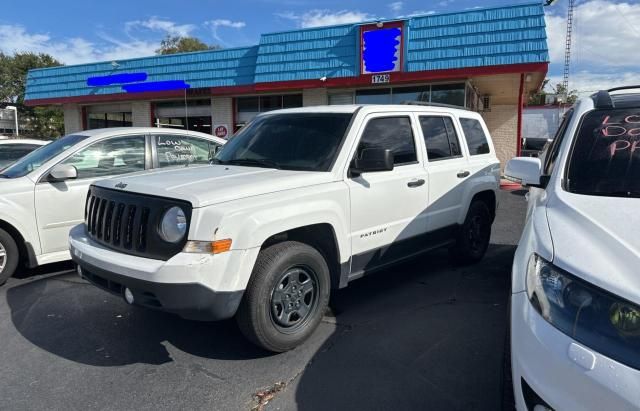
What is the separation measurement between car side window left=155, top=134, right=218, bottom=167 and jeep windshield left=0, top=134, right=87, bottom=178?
940 millimetres

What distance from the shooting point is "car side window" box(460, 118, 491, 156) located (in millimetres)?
5699

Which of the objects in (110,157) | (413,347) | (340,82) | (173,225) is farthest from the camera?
(340,82)

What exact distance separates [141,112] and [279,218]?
19691mm

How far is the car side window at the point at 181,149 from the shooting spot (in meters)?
6.18

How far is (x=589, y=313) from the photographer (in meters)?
1.83

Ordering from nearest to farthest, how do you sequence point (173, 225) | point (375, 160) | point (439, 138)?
1. point (173, 225)
2. point (375, 160)
3. point (439, 138)

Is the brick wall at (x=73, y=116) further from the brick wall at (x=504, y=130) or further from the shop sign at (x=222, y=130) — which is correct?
the brick wall at (x=504, y=130)

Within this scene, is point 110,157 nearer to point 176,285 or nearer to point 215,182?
point 215,182

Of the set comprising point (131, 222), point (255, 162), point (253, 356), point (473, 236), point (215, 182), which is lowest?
point (253, 356)

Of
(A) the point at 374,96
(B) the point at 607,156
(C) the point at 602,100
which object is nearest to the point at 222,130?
(A) the point at 374,96

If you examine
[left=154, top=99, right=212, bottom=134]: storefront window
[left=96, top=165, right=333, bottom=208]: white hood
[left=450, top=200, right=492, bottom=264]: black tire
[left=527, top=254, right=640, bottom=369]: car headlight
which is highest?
[left=154, top=99, right=212, bottom=134]: storefront window

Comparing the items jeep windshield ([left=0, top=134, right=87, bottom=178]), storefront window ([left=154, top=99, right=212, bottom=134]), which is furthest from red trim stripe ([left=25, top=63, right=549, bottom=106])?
jeep windshield ([left=0, top=134, right=87, bottom=178])

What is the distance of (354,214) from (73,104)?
22.6m

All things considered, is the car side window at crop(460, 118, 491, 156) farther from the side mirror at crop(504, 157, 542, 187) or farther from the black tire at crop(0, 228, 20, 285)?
the black tire at crop(0, 228, 20, 285)
